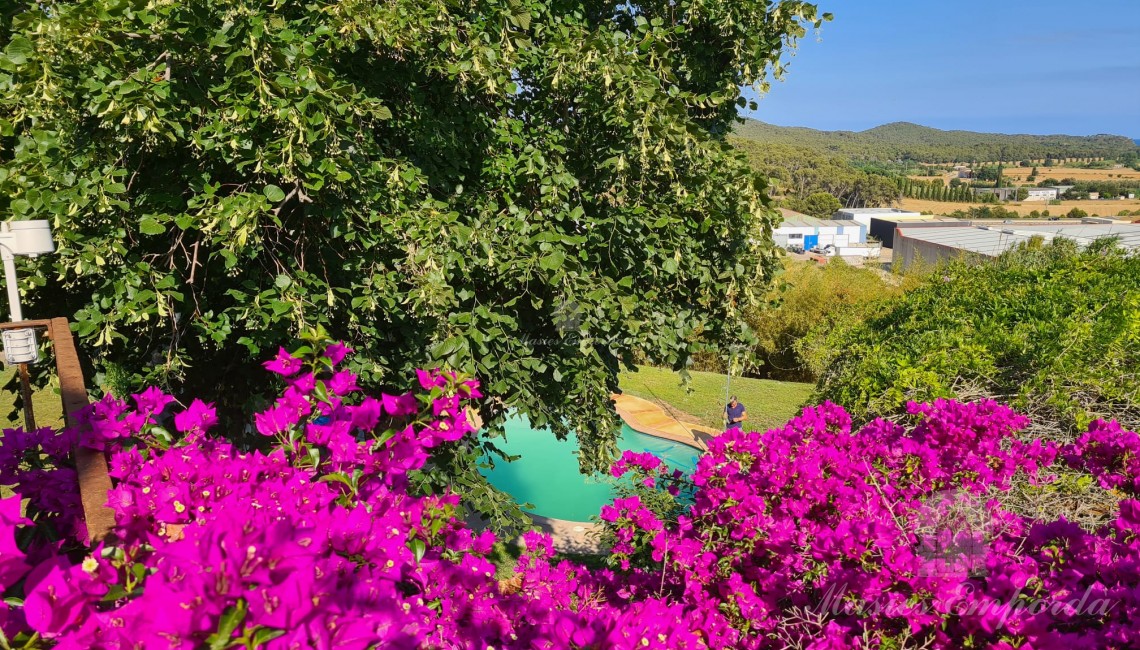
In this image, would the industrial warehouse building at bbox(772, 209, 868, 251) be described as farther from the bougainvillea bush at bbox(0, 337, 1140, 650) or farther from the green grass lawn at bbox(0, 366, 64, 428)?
the bougainvillea bush at bbox(0, 337, 1140, 650)

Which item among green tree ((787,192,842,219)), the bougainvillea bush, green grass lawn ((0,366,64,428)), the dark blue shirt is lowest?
green grass lawn ((0,366,64,428))

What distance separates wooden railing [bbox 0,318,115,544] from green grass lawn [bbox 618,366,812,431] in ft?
32.7

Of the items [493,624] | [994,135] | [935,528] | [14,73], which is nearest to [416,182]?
[14,73]

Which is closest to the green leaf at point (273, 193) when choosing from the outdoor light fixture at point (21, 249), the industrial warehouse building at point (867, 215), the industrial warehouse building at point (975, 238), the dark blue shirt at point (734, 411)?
the outdoor light fixture at point (21, 249)

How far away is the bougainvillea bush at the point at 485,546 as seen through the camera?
0.94m

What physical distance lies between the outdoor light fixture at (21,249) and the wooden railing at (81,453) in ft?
0.18

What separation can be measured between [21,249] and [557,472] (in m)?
11.1

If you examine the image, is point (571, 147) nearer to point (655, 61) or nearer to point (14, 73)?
point (655, 61)

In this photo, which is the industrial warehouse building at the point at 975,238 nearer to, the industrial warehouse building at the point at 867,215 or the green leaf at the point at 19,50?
the green leaf at the point at 19,50

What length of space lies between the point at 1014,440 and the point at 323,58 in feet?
12.9

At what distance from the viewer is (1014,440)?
3064 mm

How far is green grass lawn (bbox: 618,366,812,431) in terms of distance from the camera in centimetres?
1234

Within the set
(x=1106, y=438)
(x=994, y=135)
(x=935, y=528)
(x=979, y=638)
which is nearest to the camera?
(x=979, y=638)

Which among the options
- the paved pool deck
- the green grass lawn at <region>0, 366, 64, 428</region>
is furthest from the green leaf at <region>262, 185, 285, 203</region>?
the green grass lawn at <region>0, 366, 64, 428</region>
